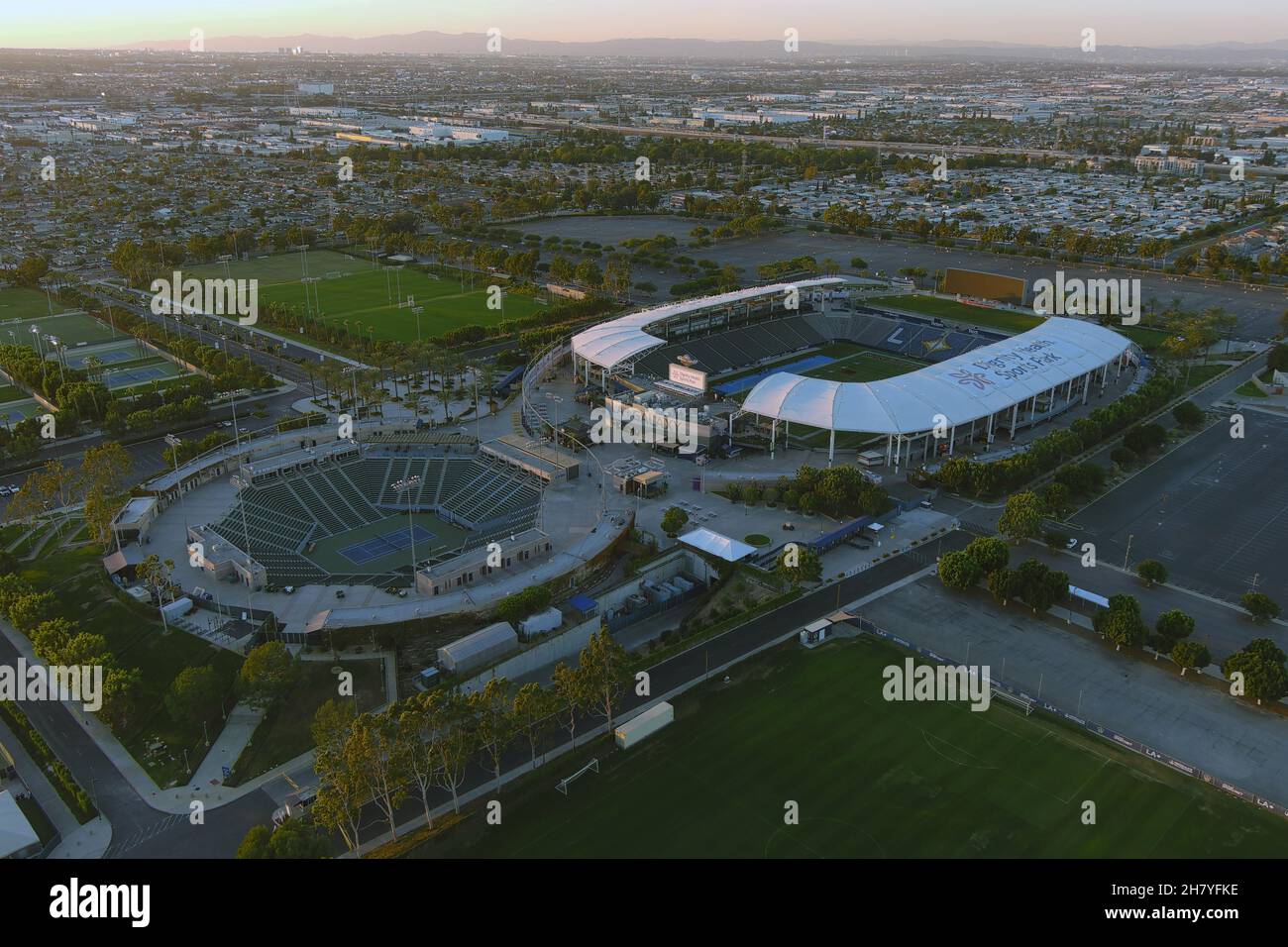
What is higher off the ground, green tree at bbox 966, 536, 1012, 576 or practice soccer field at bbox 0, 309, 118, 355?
practice soccer field at bbox 0, 309, 118, 355

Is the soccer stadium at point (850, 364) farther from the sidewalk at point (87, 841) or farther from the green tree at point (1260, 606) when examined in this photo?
the sidewalk at point (87, 841)

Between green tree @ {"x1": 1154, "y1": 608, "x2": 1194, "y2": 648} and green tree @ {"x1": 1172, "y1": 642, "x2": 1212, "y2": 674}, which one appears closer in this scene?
green tree @ {"x1": 1172, "y1": 642, "x2": 1212, "y2": 674}

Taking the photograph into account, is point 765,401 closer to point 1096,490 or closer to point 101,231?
point 1096,490

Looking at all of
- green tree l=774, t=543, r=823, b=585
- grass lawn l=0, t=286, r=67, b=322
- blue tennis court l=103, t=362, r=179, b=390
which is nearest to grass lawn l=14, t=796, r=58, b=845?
green tree l=774, t=543, r=823, b=585

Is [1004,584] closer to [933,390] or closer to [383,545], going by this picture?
[933,390]

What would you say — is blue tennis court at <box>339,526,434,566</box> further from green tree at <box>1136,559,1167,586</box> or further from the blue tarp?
green tree at <box>1136,559,1167,586</box>

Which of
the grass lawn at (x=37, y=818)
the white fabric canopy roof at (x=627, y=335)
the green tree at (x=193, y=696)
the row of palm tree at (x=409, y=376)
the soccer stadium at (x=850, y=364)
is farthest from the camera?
the white fabric canopy roof at (x=627, y=335)

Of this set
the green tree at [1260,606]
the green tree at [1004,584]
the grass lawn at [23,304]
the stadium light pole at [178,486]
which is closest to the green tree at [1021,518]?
the green tree at [1004,584]
